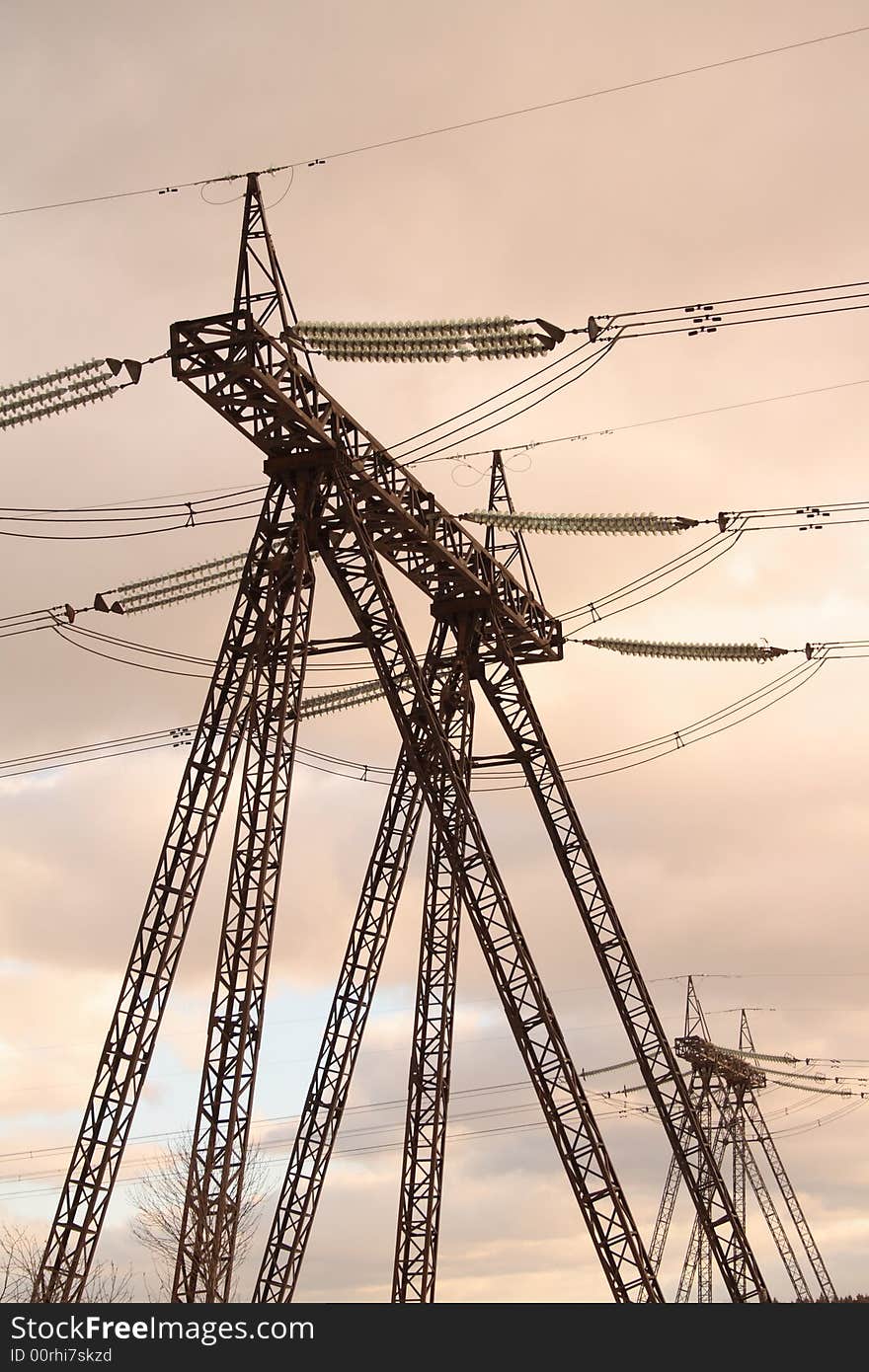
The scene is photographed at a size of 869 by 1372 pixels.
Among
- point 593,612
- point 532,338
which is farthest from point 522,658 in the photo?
point 532,338

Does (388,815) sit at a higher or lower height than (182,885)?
higher

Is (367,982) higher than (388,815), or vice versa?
(388,815)

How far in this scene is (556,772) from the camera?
3012cm

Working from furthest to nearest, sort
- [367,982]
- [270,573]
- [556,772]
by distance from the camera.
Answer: [556,772] → [367,982] → [270,573]

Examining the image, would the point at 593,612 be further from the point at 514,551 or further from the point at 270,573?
the point at 270,573

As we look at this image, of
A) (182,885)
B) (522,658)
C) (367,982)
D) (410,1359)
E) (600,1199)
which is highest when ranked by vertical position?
(522,658)

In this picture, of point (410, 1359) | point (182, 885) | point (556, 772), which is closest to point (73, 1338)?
point (410, 1359)

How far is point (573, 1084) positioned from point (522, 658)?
9980 millimetres

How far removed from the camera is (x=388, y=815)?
29062 mm

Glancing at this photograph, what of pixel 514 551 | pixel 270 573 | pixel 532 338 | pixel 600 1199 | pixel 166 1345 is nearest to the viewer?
pixel 166 1345

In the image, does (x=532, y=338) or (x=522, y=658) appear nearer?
(x=532, y=338)

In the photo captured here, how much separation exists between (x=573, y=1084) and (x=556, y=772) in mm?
6614

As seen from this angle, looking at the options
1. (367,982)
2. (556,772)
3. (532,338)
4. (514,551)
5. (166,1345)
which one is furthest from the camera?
(514,551)

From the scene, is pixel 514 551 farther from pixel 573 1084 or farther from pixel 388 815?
pixel 573 1084
